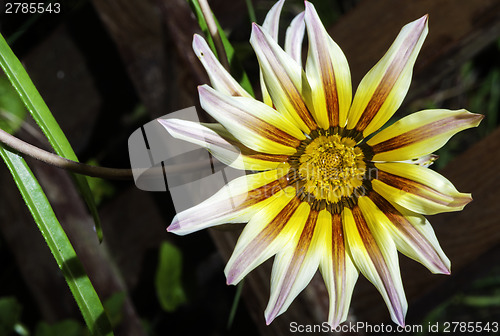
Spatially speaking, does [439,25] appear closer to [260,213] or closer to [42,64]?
[260,213]

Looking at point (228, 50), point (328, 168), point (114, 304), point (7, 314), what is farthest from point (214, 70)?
point (7, 314)

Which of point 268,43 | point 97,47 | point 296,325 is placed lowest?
point 296,325

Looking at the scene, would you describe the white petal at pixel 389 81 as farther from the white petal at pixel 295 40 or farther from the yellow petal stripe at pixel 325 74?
the white petal at pixel 295 40

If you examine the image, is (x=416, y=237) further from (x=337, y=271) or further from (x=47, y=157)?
(x=47, y=157)

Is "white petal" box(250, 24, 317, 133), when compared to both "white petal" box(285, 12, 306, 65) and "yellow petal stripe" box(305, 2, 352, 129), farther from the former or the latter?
"white petal" box(285, 12, 306, 65)

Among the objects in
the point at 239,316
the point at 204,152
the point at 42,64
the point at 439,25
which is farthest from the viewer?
the point at 239,316

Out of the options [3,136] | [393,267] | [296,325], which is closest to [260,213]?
[393,267]

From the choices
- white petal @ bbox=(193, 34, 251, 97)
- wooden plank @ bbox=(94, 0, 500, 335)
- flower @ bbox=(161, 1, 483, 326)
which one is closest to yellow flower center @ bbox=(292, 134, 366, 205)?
flower @ bbox=(161, 1, 483, 326)

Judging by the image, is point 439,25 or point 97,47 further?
point 97,47
